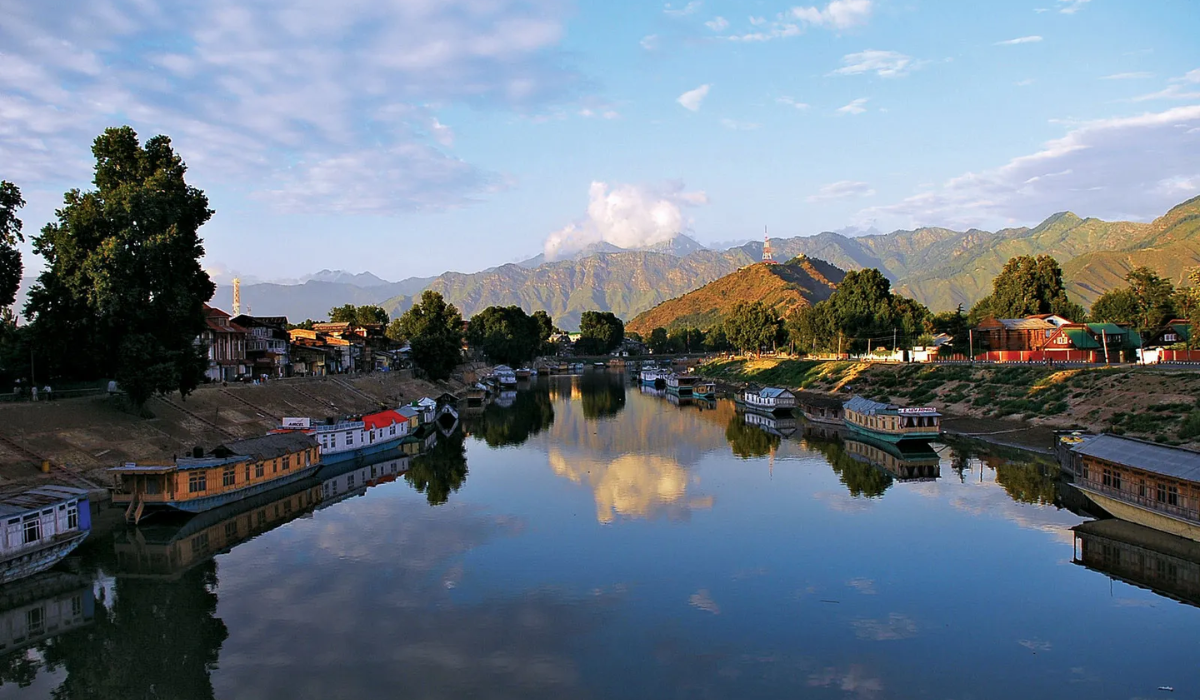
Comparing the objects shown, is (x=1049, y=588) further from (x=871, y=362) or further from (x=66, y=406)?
(x=871, y=362)

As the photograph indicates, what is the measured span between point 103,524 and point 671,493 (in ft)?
109

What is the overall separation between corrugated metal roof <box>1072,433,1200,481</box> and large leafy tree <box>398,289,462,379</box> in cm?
10272

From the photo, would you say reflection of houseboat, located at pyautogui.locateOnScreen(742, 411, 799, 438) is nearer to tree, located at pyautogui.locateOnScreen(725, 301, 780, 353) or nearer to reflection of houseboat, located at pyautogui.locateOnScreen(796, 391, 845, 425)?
reflection of houseboat, located at pyautogui.locateOnScreen(796, 391, 845, 425)

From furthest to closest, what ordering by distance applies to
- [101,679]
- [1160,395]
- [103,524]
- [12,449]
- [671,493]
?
[1160,395]
[671,493]
[12,449]
[103,524]
[101,679]

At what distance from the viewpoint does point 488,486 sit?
53.3 metres

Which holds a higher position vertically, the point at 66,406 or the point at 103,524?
the point at 66,406

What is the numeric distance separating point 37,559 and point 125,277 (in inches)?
1042

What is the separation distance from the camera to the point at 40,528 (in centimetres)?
3250

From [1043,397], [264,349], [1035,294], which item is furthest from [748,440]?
[1035,294]

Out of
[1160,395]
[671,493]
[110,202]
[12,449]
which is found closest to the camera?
[12,449]

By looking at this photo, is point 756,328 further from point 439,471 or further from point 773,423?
point 439,471

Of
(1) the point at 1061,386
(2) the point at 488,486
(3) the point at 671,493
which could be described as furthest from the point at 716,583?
(1) the point at 1061,386

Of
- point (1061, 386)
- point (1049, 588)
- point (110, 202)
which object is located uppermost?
point (110, 202)

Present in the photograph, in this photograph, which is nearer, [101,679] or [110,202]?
[101,679]
